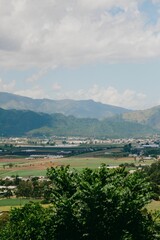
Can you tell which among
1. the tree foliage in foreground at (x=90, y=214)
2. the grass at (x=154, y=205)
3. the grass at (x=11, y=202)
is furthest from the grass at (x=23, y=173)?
the tree foliage in foreground at (x=90, y=214)

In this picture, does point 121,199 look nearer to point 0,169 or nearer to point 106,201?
point 106,201

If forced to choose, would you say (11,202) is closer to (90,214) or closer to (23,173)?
(23,173)

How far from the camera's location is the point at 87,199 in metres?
31.1

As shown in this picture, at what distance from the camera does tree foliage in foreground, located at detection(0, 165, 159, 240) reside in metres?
31.1

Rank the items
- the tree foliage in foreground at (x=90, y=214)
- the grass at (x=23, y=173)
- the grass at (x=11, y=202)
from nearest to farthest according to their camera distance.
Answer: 1. the tree foliage in foreground at (x=90, y=214)
2. the grass at (x=11, y=202)
3. the grass at (x=23, y=173)

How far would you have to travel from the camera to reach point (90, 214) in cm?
3114

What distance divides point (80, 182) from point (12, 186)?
339ft

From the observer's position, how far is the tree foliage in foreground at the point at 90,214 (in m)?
31.1

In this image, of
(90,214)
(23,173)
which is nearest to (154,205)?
(90,214)

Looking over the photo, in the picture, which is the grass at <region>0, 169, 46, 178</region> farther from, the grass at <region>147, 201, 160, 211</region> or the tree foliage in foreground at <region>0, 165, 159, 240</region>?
the tree foliage in foreground at <region>0, 165, 159, 240</region>

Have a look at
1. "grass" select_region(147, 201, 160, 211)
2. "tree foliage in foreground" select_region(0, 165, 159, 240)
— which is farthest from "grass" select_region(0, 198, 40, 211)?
"tree foliage in foreground" select_region(0, 165, 159, 240)

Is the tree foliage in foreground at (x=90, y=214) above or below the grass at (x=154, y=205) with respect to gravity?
above

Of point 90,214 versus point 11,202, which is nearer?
point 90,214

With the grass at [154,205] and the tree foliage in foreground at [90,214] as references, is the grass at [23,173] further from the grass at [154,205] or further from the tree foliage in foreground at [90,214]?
the tree foliage in foreground at [90,214]
